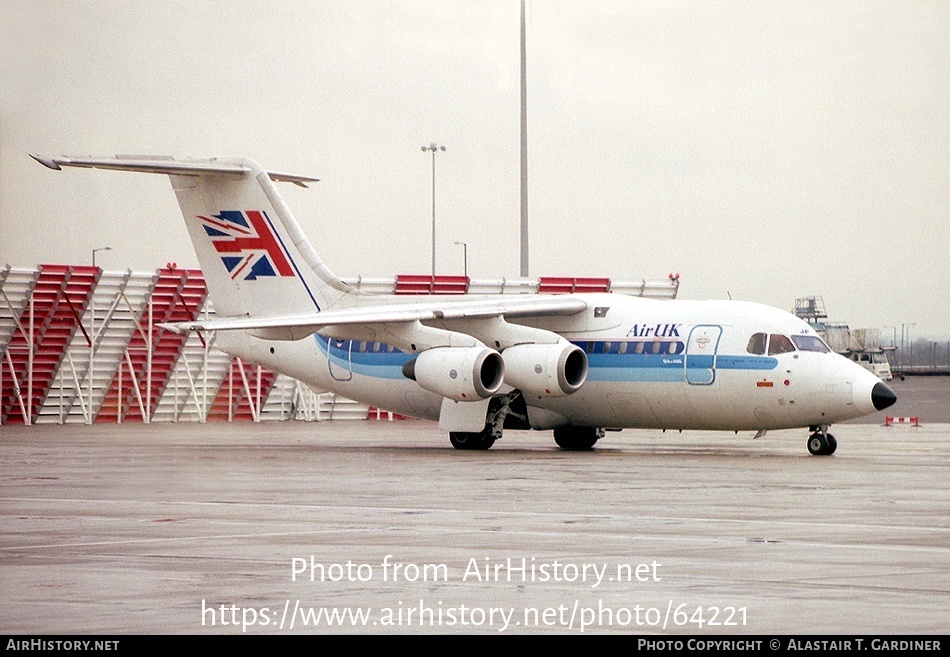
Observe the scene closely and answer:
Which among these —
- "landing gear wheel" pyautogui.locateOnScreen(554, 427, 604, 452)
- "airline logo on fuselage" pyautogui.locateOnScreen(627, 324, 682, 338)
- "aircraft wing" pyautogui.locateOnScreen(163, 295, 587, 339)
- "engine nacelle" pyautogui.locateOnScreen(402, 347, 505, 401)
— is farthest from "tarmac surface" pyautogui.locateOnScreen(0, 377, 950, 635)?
"landing gear wheel" pyautogui.locateOnScreen(554, 427, 604, 452)

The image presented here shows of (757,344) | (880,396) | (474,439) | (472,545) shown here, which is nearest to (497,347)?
(474,439)

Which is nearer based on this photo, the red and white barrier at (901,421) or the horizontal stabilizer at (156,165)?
the horizontal stabilizer at (156,165)

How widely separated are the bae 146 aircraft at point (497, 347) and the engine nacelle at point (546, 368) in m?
0.03

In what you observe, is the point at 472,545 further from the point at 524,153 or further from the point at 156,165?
the point at 524,153

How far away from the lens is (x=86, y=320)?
50.1 meters

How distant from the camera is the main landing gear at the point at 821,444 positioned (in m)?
30.8

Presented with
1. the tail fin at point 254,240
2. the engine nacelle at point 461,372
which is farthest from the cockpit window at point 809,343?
the tail fin at point 254,240

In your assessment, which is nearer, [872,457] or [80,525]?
[80,525]

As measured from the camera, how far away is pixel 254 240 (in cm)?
3634

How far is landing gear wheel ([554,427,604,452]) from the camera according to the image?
3466 centimetres

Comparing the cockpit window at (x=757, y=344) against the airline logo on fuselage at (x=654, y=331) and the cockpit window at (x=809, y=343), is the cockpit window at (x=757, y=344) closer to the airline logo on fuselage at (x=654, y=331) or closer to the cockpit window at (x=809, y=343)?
the cockpit window at (x=809, y=343)
